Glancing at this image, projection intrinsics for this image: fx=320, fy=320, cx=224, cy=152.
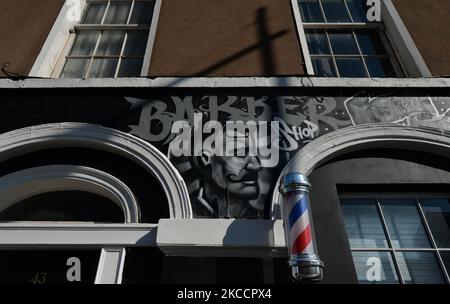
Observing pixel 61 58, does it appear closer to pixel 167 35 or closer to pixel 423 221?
pixel 167 35

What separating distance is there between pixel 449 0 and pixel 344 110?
136 inches

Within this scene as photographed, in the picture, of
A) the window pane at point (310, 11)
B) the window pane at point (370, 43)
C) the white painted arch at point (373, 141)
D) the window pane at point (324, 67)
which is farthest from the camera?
the window pane at point (310, 11)

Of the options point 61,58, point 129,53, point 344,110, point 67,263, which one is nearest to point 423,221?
point 344,110

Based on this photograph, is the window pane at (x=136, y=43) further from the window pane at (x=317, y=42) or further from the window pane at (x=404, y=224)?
the window pane at (x=404, y=224)

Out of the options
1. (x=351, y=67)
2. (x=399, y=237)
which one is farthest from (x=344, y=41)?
(x=399, y=237)

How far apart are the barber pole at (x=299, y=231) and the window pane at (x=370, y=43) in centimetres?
336

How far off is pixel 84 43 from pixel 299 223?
4.61 metres

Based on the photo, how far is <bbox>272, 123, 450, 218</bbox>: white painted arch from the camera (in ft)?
12.5

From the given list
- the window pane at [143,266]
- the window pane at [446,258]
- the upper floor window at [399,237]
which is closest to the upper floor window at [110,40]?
the window pane at [143,266]

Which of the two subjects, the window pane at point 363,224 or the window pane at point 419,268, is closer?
the window pane at point 419,268

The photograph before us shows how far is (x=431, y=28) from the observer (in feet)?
16.8

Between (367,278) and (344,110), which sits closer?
(367,278)

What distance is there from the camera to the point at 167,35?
500 cm

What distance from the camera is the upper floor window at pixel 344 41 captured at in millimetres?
4910
